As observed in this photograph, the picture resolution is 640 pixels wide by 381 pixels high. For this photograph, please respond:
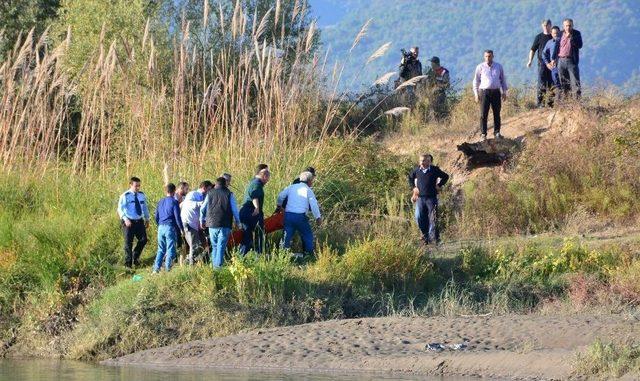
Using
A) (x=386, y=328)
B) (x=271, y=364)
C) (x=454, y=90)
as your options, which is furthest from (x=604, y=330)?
(x=454, y=90)

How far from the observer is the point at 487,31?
128m

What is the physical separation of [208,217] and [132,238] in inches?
62.9

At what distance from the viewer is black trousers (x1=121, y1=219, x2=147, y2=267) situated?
19.9 m

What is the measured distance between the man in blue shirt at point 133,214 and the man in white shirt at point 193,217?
605 mm

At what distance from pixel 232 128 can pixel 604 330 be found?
25.0 ft

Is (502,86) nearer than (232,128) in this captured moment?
No

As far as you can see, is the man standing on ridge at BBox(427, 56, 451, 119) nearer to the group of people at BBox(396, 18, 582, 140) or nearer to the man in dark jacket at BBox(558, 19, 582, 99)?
the group of people at BBox(396, 18, 582, 140)

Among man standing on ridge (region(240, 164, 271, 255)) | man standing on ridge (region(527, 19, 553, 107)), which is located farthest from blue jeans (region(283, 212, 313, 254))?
man standing on ridge (region(527, 19, 553, 107))

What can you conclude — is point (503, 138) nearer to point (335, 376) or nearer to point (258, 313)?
point (258, 313)

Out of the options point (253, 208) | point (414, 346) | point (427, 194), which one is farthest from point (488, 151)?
point (414, 346)

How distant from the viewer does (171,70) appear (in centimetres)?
2700

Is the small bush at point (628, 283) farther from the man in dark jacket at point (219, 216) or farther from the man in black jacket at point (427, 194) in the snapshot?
the man in dark jacket at point (219, 216)

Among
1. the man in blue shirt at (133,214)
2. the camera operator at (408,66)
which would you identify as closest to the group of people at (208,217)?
the man in blue shirt at (133,214)

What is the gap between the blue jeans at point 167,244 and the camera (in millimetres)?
19453
